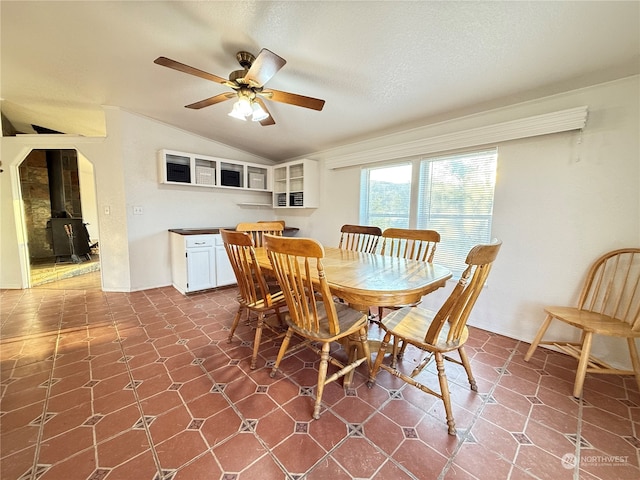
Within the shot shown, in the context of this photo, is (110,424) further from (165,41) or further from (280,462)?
(165,41)

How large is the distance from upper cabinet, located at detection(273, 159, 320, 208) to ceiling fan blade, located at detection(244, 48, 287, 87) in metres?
2.15

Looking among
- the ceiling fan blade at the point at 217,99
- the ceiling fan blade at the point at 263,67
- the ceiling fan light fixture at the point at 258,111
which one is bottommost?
the ceiling fan light fixture at the point at 258,111

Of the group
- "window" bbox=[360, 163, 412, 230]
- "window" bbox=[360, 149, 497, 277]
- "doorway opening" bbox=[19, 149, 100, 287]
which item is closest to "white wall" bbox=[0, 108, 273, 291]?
"doorway opening" bbox=[19, 149, 100, 287]

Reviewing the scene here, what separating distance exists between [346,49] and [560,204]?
215cm

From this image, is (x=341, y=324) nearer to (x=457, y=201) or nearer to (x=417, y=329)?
(x=417, y=329)

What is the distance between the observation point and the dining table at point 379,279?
4.23 ft

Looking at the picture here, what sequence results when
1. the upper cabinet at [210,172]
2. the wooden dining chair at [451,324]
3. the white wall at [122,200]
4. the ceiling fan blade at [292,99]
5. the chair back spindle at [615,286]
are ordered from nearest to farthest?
the wooden dining chair at [451,324] → the chair back spindle at [615,286] → the ceiling fan blade at [292,99] → the white wall at [122,200] → the upper cabinet at [210,172]

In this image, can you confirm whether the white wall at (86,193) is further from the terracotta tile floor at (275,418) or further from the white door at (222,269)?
the terracotta tile floor at (275,418)

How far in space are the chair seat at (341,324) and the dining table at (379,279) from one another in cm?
8

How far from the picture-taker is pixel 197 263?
3459 mm

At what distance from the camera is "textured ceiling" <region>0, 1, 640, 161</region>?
150 cm

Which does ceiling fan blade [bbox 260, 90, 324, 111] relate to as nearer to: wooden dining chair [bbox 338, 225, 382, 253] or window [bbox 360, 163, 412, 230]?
wooden dining chair [bbox 338, 225, 382, 253]

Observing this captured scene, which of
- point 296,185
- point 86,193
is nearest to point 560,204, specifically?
point 296,185

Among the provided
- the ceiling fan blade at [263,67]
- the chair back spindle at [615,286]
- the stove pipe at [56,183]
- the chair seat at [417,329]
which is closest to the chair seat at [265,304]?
the chair seat at [417,329]
